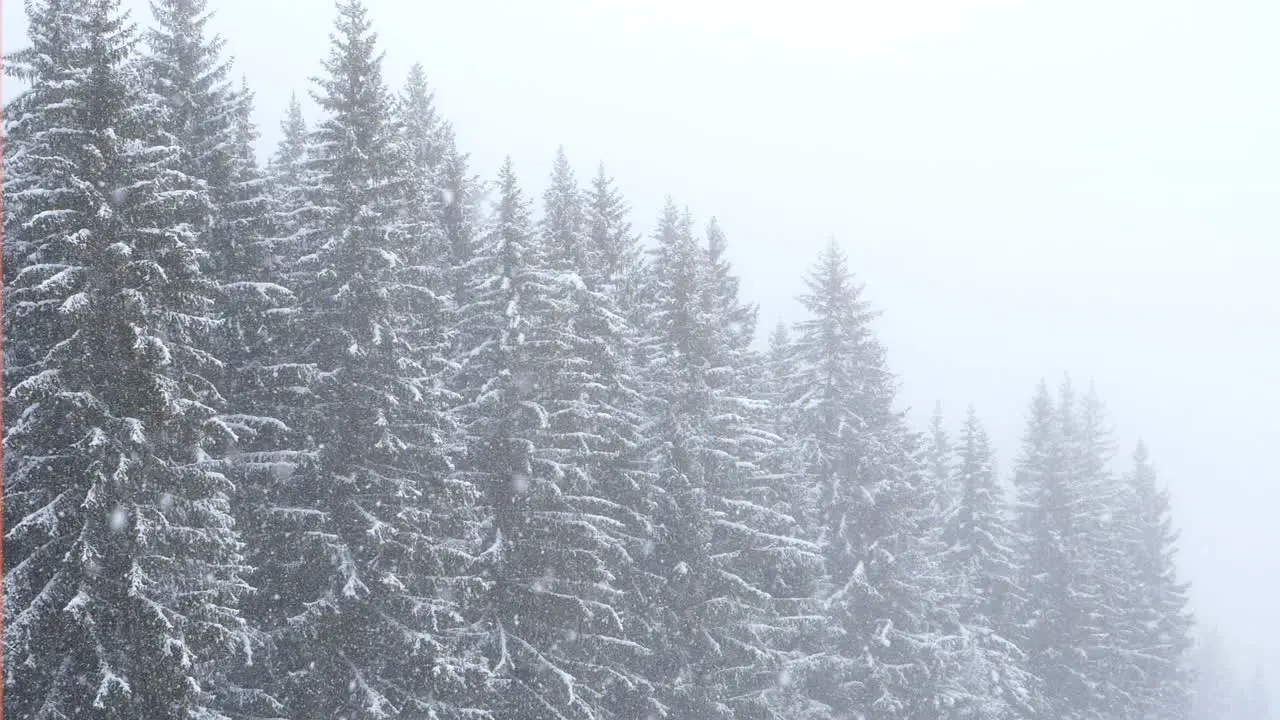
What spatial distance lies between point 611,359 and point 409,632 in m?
10.2

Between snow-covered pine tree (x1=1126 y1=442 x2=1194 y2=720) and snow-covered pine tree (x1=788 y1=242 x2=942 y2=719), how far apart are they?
25586 mm

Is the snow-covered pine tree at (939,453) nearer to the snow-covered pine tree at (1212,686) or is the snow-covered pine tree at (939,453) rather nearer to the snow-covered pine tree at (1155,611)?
the snow-covered pine tree at (1155,611)

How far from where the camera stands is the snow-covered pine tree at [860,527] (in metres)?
32.9

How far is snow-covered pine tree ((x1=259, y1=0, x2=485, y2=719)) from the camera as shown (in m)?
18.5

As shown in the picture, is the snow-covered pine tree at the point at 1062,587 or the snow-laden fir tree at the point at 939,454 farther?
the snow-laden fir tree at the point at 939,454

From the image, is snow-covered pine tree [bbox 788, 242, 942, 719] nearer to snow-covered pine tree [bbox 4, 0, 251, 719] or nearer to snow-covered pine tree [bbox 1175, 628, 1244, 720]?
snow-covered pine tree [bbox 4, 0, 251, 719]

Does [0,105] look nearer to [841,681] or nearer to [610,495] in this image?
[610,495]

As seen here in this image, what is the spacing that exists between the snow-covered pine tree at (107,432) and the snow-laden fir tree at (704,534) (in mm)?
12227

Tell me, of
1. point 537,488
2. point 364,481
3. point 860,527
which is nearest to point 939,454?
point 860,527

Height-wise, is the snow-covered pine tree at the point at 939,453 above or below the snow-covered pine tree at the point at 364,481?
above

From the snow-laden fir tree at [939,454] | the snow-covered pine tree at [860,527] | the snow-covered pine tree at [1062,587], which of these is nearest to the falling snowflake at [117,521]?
the snow-covered pine tree at [860,527]

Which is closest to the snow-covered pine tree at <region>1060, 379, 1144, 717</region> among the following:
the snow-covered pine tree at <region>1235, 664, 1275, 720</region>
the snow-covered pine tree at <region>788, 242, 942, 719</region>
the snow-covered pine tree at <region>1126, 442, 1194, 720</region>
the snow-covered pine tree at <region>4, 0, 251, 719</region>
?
the snow-covered pine tree at <region>1126, 442, 1194, 720</region>

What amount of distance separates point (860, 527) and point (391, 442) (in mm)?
19899

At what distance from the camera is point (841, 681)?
33375mm
